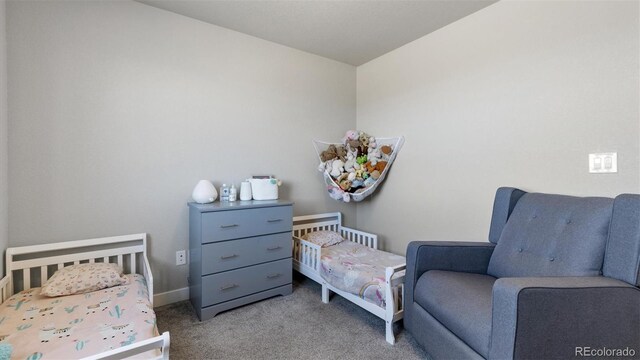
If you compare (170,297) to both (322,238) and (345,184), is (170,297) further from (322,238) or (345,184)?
(345,184)

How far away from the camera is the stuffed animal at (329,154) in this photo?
3.00 meters

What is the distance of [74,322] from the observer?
1320 mm

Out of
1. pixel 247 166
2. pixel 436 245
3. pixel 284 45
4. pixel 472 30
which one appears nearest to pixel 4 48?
pixel 247 166

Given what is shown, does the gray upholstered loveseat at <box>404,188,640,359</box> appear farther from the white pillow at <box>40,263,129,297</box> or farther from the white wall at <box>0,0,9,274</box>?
the white wall at <box>0,0,9,274</box>

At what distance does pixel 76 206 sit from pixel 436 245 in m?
2.52

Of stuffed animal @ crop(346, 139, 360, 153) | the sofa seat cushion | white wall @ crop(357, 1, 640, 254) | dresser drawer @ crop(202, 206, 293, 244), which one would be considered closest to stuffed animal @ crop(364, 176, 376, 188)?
white wall @ crop(357, 1, 640, 254)

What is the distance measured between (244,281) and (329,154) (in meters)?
1.53

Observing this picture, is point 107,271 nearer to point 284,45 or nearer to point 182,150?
point 182,150

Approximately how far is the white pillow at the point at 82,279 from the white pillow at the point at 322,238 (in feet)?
4.95

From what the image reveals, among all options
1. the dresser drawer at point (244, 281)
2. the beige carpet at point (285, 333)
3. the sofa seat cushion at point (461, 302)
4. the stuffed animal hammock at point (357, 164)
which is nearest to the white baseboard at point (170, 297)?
the beige carpet at point (285, 333)

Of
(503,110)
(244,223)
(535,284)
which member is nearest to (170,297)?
(244,223)

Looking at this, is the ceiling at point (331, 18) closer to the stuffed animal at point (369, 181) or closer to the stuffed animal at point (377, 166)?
the stuffed animal at point (377, 166)

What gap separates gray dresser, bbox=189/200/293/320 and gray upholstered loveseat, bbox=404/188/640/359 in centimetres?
111

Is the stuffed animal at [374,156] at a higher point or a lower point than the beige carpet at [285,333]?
higher
